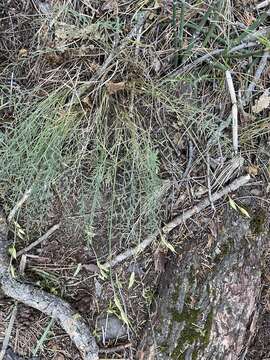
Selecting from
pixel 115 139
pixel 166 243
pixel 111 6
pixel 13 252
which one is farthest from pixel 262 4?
pixel 13 252

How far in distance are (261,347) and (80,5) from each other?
1850 millimetres

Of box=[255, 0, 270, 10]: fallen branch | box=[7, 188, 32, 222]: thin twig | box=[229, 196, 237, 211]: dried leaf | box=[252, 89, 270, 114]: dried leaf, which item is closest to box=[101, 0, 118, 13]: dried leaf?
box=[255, 0, 270, 10]: fallen branch

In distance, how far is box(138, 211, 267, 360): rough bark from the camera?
2.23m

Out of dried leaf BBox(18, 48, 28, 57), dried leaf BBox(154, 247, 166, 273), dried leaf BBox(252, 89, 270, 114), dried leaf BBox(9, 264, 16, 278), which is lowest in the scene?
dried leaf BBox(154, 247, 166, 273)

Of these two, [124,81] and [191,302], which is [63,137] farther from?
[191,302]

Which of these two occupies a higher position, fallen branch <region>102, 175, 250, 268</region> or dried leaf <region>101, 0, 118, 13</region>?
dried leaf <region>101, 0, 118, 13</region>

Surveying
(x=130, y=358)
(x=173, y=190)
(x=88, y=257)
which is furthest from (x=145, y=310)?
(x=173, y=190)

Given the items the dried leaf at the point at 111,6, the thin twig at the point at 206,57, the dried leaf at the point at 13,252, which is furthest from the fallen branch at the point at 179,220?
the dried leaf at the point at 111,6

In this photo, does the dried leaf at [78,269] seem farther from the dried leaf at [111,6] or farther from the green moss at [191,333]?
the dried leaf at [111,6]

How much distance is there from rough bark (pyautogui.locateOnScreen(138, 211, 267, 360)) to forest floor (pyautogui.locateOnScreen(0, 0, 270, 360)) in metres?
0.08

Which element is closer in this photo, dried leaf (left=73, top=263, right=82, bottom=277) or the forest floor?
the forest floor

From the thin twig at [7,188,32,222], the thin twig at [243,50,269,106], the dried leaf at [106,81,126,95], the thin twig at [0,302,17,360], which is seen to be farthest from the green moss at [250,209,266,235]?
the thin twig at [0,302,17,360]

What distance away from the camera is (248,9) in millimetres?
2281

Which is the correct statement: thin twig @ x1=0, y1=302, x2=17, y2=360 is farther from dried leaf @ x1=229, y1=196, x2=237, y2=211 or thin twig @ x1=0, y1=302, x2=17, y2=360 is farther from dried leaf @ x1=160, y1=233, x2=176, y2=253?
dried leaf @ x1=229, y1=196, x2=237, y2=211
